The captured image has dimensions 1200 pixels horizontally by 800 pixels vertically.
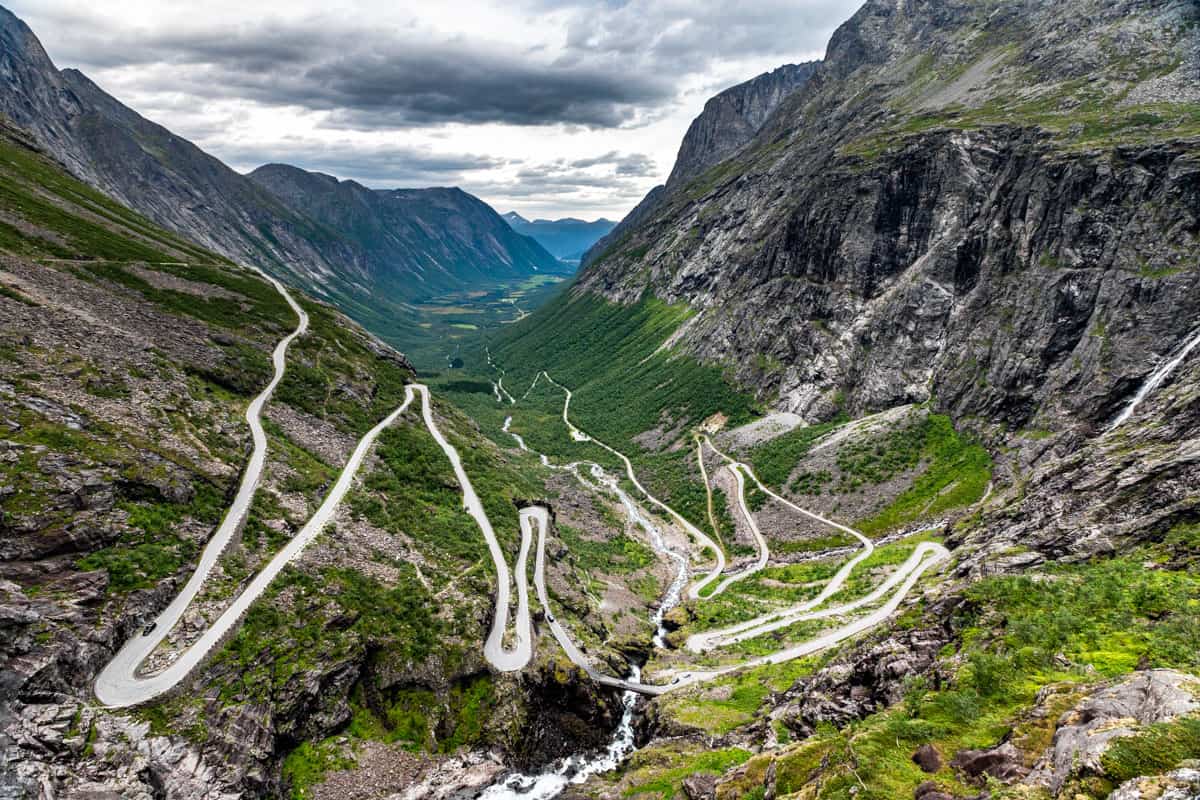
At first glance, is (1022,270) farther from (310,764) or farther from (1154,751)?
(310,764)

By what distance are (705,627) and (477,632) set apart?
2691 cm

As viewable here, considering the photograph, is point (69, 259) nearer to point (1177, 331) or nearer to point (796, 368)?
point (796, 368)

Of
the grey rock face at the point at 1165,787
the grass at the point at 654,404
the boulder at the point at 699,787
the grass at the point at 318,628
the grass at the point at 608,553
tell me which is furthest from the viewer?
the grass at the point at 654,404

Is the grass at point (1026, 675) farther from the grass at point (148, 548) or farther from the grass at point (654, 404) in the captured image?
the grass at point (654, 404)

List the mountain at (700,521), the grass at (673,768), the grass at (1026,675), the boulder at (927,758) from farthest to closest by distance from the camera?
the grass at (673,768) < the mountain at (700,521) < the boulder at (927,758) < the grass at (1026,675)

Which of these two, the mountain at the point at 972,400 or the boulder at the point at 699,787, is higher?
the mountain at the point at 972,400

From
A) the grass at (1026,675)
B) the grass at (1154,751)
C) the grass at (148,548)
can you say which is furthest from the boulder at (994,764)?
the grass at (148,548)

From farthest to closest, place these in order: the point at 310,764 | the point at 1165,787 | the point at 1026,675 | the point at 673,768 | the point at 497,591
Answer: the point at 497,591
the point at 673,768
the point at 310,764
the point at 1026,675
the point at 1165,787

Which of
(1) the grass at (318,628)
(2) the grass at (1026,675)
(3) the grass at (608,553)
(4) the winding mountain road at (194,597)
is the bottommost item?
(3) the grass at (608,553)

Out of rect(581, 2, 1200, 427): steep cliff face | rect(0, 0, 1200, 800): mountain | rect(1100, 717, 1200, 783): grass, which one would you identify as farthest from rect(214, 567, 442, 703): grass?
rect(581, 2, 1200, 427): steep cliff face

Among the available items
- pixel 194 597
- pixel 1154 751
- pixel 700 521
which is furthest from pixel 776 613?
pixel 194 597

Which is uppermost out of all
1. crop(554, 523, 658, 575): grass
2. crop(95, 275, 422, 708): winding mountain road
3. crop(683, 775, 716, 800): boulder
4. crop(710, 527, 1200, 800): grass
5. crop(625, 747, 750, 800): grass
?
crop(710, 527, 1200, 800): grass

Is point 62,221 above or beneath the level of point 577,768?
above

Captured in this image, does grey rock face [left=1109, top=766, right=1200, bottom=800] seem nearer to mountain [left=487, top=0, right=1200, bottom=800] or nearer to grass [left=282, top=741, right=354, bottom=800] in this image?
mountain [left=487, top=0, right=1200, bottom=800]
